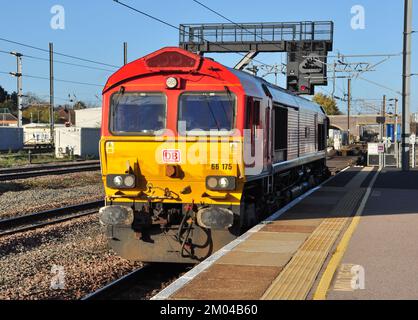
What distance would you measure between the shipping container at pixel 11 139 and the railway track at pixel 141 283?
39.9 m

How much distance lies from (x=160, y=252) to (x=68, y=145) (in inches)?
1285

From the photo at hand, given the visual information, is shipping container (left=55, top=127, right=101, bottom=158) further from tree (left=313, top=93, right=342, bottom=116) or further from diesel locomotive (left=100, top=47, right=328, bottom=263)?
tree (left=313, top=93, right=342, bottom=116)

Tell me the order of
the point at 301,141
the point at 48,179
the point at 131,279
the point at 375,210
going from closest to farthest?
1. the point at 131,279
2. the point at 375,210
3. the point at 301,141
4. the point at 48,179

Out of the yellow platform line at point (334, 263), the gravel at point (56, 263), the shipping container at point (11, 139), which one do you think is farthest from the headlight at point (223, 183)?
the shipping container at point (11, 139)

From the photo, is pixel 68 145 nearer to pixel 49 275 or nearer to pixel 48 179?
pixel 48 179

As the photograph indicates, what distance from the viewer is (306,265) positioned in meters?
7.02

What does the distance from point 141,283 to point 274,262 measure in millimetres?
2400

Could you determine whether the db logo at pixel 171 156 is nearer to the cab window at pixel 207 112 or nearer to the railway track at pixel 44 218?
the cab window at pixel 207 112

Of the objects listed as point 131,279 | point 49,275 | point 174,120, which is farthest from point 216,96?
point 49,275

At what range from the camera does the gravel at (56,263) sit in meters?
7.85

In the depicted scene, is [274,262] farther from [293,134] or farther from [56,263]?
[293,134]

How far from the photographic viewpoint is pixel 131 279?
849 cm

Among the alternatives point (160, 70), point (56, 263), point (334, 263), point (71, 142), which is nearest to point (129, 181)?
point (160, 70)
